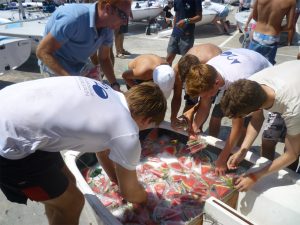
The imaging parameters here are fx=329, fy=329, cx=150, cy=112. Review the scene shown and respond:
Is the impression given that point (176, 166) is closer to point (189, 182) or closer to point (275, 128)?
point (189, 182)

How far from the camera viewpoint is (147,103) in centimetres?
149

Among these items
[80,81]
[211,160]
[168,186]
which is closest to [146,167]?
[168,186]

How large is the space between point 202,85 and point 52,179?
111 cm

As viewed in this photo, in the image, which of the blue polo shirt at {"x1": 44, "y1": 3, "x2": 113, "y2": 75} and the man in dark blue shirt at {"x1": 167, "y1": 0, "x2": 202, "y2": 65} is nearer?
the blue polo shirt at {"x1": 44, "y1": 3, "x2": 113, "y2": 75}

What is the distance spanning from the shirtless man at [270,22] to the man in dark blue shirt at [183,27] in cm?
97

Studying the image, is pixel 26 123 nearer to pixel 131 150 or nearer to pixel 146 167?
pixel 131 150

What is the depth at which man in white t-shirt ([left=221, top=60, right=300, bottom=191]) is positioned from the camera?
177 centimetres

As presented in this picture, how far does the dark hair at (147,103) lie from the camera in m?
1.50

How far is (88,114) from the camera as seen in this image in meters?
1.44

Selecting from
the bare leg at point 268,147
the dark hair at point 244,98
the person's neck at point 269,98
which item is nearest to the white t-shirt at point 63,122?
the dark hair at point 244,98

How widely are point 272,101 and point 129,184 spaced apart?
0.92 meters

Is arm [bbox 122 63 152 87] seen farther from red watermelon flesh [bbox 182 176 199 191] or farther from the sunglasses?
red watermelon flesh [bbox 182 176 199 191]

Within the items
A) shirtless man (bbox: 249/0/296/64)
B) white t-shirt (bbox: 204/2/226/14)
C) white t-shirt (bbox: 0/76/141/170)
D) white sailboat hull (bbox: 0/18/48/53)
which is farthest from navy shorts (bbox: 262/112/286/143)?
white t-shirt (bbox: 204/2/226/14)

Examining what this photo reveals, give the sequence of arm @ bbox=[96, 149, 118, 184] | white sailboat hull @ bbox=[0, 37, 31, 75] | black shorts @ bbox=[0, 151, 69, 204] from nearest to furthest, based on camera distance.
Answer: black shorts @ bbox=[0, 151, 69, 204]
arm @ bbox=[96, 149, 118, 184]
white sailboat hull @ bbox=[0, 37, 31, 75]
